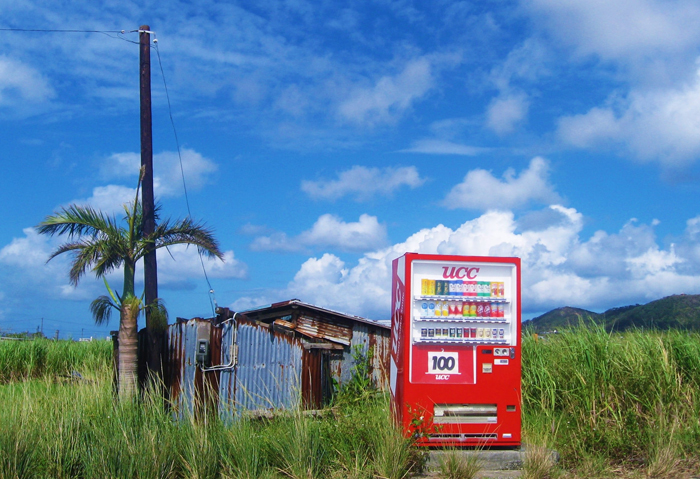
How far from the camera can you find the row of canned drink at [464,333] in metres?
7.84

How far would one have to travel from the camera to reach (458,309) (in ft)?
25.9

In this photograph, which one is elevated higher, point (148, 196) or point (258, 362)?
point (148, 196)

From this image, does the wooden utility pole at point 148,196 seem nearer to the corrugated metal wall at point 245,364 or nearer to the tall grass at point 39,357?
the corrugated metal wall at point 245,364

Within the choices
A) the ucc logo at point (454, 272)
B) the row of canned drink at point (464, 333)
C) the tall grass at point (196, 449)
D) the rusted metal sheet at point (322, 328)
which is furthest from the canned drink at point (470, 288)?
the rusted metal sheet at point (322, 328)

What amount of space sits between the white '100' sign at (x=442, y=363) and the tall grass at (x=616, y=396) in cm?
145

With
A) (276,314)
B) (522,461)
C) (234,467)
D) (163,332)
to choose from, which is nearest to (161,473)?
(234,467)

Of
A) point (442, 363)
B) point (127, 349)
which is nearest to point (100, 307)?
point (127, 349)

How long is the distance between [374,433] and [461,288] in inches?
84.3

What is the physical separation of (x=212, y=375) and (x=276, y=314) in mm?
2575

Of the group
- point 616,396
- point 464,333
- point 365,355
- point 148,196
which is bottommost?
point 616,396

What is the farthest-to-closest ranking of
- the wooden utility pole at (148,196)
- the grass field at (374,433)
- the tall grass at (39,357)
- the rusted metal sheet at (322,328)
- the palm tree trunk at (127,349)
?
the tall grass at (39,357) < the rusted metal sheet at (322,328) < the wooden utility pole at (148,196) < the palm tree trunk at (127,349) < the grass field at (374,433)

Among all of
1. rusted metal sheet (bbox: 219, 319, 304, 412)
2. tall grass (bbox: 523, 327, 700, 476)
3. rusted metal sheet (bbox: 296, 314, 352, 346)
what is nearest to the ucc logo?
tall grass (bbox: 523, 327, 700, 476)

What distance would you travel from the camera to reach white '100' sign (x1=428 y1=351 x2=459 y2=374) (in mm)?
7848

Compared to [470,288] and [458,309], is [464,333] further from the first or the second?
[470,288]
